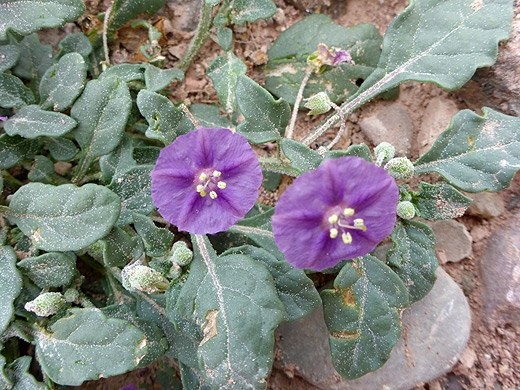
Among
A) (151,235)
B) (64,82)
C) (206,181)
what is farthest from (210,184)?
(64,82)

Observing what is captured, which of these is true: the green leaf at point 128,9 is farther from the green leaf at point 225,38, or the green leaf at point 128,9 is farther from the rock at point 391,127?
the rock at point 391,127

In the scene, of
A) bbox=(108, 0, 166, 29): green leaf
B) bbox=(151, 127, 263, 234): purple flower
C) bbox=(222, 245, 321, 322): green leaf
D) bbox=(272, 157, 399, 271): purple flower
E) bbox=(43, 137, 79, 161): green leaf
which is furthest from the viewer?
bbox=(108, 0, 166, 29): green leaf

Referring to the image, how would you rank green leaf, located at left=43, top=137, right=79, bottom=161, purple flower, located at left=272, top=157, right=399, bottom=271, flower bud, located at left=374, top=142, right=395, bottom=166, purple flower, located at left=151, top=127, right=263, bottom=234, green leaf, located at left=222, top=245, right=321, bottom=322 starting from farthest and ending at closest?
green leaf, located at left=43, top=137, right=79, bottom=161 → flower bud, located at left=374, top=142, right=395, bottom=166 → green leaf, located at left=222, top=245, right=321, bottom=322 → purple flower, located at left=151, top=127, right=263, bottom=234 → purple flower, located at left=272, top=157, right=399, bottom=271

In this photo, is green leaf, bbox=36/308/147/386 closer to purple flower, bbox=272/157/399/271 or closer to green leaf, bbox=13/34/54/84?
purple flower, bbox=272/157/399/271

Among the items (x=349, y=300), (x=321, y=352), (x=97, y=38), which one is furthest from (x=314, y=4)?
(x=321, y=352)

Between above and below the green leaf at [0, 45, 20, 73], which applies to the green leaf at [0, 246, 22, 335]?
below

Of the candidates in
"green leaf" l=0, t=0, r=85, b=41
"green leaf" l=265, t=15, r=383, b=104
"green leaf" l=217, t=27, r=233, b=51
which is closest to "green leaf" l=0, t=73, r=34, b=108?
"green leaf" l=0, t=0, r=85, b=41
